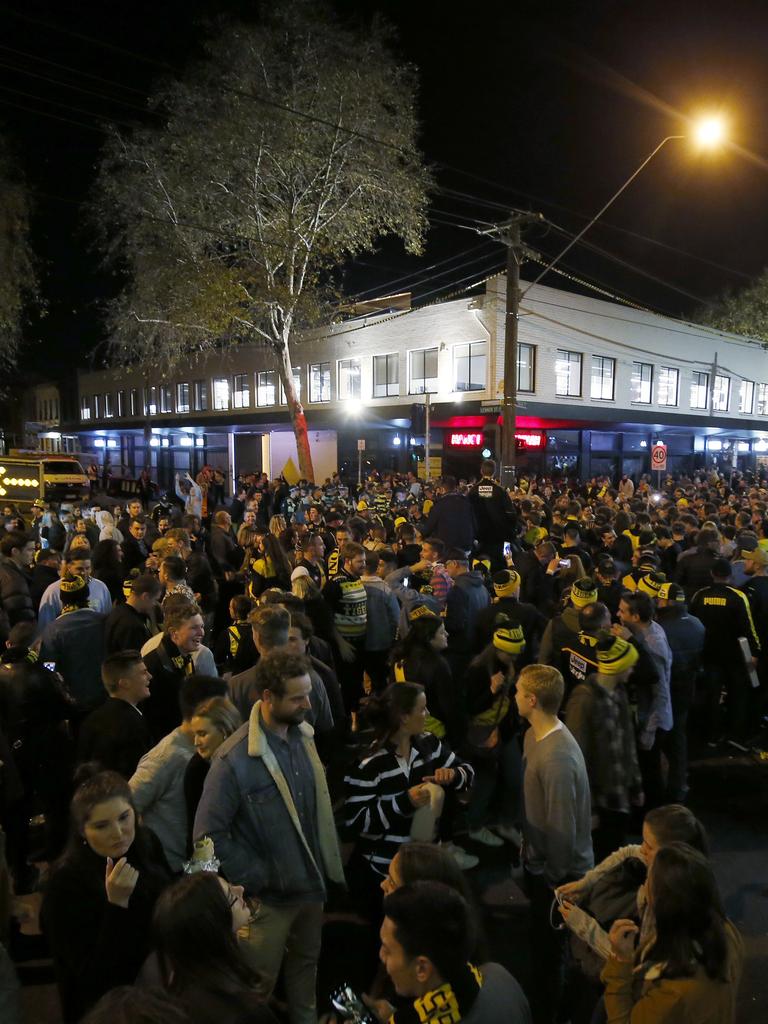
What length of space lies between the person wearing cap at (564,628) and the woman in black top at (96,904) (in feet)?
11.0

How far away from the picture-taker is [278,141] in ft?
65.6

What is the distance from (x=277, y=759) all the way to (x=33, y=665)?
7.95ft

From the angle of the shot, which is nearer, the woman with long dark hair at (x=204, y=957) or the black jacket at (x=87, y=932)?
the woman with long dark hair at (x=204, y=957)

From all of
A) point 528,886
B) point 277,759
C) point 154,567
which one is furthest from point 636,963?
point 154,567

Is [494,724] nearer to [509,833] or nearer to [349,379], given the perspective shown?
[509,833]

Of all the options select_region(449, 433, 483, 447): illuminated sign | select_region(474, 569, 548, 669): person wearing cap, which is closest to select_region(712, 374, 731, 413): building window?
select_region(449, 433, 483, 447): illuminated sign

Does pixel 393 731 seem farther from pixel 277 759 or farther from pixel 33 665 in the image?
pixel 33 665

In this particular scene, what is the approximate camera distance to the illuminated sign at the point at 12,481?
19.7m

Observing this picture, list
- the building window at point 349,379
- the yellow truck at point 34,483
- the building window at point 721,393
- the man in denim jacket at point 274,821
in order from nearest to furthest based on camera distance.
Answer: the man in denim jacket at point 274,821 → the yellow truck at point 34,483 → the building window at point 349,379 → the building window at point 721,393

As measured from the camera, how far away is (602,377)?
27.5 m

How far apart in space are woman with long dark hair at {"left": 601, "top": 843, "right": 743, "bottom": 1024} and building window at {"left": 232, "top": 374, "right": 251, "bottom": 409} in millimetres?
34735

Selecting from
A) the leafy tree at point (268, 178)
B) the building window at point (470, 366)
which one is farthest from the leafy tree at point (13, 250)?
the building window at point (470, 366)

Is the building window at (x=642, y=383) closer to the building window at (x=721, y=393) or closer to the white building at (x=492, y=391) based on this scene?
the white building at (x=492, y=391)

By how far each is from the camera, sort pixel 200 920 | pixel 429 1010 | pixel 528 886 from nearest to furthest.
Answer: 1. pixel 429 1010
2. pixel 200 920
3. pixel 528 886
